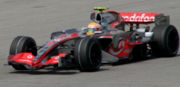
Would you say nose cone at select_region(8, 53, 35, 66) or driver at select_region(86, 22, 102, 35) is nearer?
nose cone at select_region(8, 53, 35, 66)

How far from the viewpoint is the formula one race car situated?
12773 millimetres

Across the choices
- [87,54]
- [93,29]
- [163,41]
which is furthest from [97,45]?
[163,41]

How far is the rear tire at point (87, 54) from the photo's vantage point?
12.7m

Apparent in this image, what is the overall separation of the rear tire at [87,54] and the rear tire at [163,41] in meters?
2.60

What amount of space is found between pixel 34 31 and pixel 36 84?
1178 cm

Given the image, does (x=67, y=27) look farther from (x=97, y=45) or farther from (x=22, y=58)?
(x=22, y=58)

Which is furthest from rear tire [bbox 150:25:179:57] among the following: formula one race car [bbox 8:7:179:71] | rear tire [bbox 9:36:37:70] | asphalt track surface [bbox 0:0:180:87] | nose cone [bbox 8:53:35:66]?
nose cone [bbox 8:53:35:66]

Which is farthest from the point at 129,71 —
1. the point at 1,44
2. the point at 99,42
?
the point at 1,44

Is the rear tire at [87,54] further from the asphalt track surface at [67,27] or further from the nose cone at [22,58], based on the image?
the nose cone at [22,58]

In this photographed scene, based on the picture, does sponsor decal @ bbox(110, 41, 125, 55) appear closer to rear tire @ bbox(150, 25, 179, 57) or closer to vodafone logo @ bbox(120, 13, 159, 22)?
rear tire @ bbox(150, 25, 179, 57)

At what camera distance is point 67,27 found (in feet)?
77.6

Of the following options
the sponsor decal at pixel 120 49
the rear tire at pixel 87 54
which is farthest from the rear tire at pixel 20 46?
the sponsor decal at pixel 120 49

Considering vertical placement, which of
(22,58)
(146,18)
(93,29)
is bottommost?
(22,58)

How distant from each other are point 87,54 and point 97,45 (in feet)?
2.12
